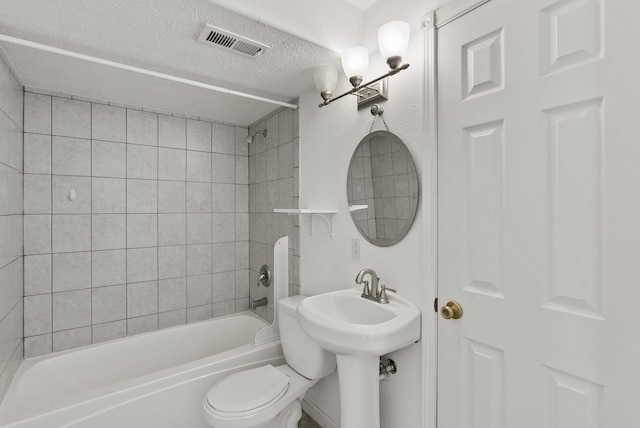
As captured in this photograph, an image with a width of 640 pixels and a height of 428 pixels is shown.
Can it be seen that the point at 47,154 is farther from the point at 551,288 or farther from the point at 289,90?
the point at 551,288

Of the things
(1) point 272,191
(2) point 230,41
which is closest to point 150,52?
(2) point 230,41

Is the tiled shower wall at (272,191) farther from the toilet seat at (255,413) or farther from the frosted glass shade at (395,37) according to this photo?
the frosted glass shade at (395,37)

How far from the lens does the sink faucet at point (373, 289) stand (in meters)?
1.54

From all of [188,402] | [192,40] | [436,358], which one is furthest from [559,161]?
[188,402]

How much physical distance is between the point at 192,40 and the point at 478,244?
1.62 m

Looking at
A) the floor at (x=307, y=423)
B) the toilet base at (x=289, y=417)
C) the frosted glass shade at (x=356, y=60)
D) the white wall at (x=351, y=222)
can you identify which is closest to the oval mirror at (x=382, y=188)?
the white wall at (x=351, y=222)

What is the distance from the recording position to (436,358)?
1.36 meters

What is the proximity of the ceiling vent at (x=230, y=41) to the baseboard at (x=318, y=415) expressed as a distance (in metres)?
2.23

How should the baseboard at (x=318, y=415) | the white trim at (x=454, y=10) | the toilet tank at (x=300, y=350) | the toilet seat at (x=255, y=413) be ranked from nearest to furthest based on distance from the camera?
the white trim at (x=454, y=10) → the toilet seat at (x=255, y=413) → the toilet tank at (x=300, y=350) → the baseboard at (x=318, y=415)

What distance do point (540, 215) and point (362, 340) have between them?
2.55ft

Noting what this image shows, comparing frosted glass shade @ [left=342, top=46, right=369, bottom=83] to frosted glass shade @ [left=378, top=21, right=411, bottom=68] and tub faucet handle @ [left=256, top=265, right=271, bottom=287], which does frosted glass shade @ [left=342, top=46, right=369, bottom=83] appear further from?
tub faucet handle @ [left=256, top=265, right=271, bottom=287]

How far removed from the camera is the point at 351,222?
187 cm

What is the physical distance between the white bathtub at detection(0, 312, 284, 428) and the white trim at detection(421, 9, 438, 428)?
43.1 inches

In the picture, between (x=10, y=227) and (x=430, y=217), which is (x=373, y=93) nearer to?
(x=430, y=217)
